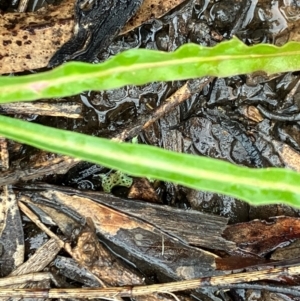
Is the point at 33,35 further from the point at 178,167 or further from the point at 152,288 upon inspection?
the point at 152,288

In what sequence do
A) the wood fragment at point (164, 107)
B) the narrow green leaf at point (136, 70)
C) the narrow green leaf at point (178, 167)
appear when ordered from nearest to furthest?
the narrow green leaf at point (178, 167)
the narrow green leaf at point (136, 70)
the wood fragment at point (164, 107)

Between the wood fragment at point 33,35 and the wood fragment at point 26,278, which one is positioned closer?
the wood fragment at point 33,35

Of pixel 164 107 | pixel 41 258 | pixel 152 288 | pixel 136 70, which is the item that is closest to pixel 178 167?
Answer: pixel 136 70

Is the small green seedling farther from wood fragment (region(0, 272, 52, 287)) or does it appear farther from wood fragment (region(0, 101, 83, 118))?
wood fragment (region(0, 272, 52, 287))

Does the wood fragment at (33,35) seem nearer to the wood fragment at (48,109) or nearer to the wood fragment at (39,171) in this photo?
the wood fragment at (48,109)

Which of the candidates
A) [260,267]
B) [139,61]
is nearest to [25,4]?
[139,61]

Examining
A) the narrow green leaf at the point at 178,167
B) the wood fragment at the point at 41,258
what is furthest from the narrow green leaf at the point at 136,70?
the wood fragment at the point at 41,258

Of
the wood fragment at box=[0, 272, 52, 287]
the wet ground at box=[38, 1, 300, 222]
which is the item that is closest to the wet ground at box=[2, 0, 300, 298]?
the wet ground at box=[38, 1, 300, 222]
